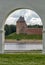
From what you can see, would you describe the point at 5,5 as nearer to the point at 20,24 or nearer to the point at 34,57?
the point at 34,57

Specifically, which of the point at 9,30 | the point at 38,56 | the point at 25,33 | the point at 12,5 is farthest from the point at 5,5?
the point at 9,30

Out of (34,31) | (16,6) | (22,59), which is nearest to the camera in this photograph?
(22,59)

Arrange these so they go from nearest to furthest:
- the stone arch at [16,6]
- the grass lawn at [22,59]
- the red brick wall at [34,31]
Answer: the grass lawn at [22,59] < the stone arch at [16,6] < the red brick wall at [34,31]

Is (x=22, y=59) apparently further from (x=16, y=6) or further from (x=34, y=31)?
(x=34, y=31)

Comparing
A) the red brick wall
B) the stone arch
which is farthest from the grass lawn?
the red brick wall

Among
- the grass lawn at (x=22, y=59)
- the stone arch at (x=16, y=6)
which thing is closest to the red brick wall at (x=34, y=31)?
the stone arch at (x=16, y=6)

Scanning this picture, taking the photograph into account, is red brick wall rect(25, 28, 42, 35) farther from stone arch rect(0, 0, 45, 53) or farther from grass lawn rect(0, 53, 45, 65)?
grass lawn rect(0, 53, 45, 65)

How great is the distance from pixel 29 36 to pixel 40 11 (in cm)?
2297

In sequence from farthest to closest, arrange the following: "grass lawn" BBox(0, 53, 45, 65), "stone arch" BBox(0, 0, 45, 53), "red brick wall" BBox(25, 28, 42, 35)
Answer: "red brick wall" BBox(25, 28, 42, 35), "stone arch" BBox(0, 0, 45, 53), "grass lawn" BBox(0, 53, 45, 65)

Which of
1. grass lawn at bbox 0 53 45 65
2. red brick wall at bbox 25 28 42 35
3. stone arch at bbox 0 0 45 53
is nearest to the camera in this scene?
grass lawn at bbox 0 53 45 65

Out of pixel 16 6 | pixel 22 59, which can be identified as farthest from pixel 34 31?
pixel 22 59

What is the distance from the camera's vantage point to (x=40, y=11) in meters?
12.7

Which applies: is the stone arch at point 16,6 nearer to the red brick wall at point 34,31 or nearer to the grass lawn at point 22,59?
the grass lawn at point 22,59

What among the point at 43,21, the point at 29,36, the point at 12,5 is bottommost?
the point at 29,36
